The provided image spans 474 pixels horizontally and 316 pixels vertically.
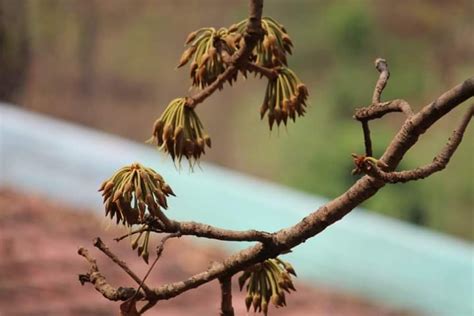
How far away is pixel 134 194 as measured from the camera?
1.10 ft

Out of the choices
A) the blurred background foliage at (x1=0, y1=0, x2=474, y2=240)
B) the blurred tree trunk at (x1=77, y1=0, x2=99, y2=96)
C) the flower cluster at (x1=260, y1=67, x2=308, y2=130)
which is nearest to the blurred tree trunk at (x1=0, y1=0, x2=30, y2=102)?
the blurred background foliage at (x1=0, y1=0, x2=474, y2=240)

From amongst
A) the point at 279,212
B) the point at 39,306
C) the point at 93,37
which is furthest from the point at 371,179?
the point at 93,37

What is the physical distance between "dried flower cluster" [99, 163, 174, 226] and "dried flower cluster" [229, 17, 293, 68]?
0.07m

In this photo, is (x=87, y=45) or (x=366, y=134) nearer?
(x=366, y=134)

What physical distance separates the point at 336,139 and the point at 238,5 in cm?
37

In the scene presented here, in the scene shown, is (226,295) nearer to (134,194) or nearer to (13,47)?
(134,194)

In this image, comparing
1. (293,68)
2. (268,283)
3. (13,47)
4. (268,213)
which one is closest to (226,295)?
(268,283)

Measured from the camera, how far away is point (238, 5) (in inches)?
86.7

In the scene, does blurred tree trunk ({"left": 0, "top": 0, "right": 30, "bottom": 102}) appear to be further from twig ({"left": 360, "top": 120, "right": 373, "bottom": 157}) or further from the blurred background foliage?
twig ({"left": 360, "top": 120, "right": 373, "bottom": 157})

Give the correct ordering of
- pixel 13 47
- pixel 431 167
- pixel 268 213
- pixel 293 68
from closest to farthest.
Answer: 1. pixel 431 167
2. pixel 293 68
3. pixel 268 213
4. pixel 13 47

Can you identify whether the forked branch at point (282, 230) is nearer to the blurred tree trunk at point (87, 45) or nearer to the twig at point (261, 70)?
the twig at point (261, 70)

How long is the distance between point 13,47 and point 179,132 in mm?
2292

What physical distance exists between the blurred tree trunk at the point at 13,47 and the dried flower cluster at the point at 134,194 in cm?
217

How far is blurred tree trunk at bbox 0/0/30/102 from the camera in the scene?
2504mm
